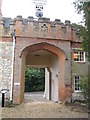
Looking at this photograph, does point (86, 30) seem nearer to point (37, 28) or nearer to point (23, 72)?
point (37, 28)

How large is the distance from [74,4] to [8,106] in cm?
774

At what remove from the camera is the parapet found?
44.1 ft

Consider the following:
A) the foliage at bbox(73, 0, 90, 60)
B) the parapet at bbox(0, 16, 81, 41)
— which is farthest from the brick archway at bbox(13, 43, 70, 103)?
the foliage at bbox(73, 0, 90, 60)

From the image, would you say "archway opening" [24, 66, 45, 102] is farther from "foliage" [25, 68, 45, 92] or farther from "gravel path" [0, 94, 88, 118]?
"gravel path" [0, 94, 88, 118]

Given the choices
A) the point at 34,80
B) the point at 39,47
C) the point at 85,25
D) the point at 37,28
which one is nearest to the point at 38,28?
the point at 37,28

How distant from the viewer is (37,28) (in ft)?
44.8

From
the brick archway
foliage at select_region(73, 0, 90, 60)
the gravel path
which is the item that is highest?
foliage at select_region(73, 0, 90, 60)

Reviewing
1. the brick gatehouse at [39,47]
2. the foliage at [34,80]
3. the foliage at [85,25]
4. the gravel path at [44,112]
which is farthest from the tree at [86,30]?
the foliage at [34,80]

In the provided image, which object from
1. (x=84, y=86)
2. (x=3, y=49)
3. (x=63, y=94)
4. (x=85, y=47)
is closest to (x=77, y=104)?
(x=63, y=94)

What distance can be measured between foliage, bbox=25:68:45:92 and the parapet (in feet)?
56.3

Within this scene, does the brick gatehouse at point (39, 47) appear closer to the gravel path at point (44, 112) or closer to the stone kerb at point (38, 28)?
the stone kerb at point (38, 28)

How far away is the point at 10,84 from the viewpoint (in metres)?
12.8

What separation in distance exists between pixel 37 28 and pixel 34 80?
18.2 meters

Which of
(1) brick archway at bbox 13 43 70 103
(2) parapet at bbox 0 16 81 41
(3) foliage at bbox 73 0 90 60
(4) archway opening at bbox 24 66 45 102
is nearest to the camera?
(3) foliage at bbox 73 0 90 60
